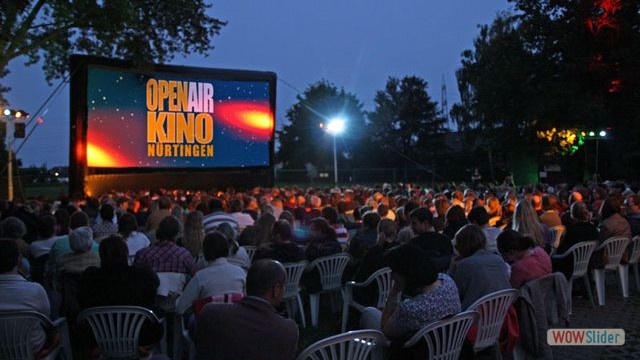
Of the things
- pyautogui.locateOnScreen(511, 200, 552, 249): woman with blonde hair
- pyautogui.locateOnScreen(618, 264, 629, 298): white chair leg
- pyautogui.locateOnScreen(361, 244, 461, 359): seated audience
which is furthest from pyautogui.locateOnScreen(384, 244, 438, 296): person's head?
pyautogui.locateOnScreen(618, 264, 629, 298): white chair leg

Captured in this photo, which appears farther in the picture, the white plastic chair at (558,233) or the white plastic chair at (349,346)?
the white plastic chair at (558,233)

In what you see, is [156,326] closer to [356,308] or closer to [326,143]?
[356,308]

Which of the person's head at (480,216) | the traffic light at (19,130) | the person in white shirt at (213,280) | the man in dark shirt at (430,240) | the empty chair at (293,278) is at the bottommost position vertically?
the empty chair at (293,278)

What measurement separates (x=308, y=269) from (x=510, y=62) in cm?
2408

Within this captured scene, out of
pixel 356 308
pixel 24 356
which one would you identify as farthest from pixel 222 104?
pixel 24 356

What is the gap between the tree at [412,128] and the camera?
42562 millimetres

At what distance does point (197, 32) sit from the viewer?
43.3ft

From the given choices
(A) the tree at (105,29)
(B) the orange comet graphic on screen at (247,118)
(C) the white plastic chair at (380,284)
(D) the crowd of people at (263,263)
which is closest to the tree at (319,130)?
(B) the orange comet graphic on screen at (247,118)

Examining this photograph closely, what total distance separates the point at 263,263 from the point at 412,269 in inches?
32.7

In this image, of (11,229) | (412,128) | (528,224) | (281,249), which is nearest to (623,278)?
(528,224)

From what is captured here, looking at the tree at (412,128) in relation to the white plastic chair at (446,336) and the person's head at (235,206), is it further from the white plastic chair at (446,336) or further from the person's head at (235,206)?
the white plastic chair at (446,336)

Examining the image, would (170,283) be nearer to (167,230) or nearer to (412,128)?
(167,230)

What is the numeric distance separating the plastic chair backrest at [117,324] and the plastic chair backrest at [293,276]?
201 centimetres

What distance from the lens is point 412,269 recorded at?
2.93 metres
